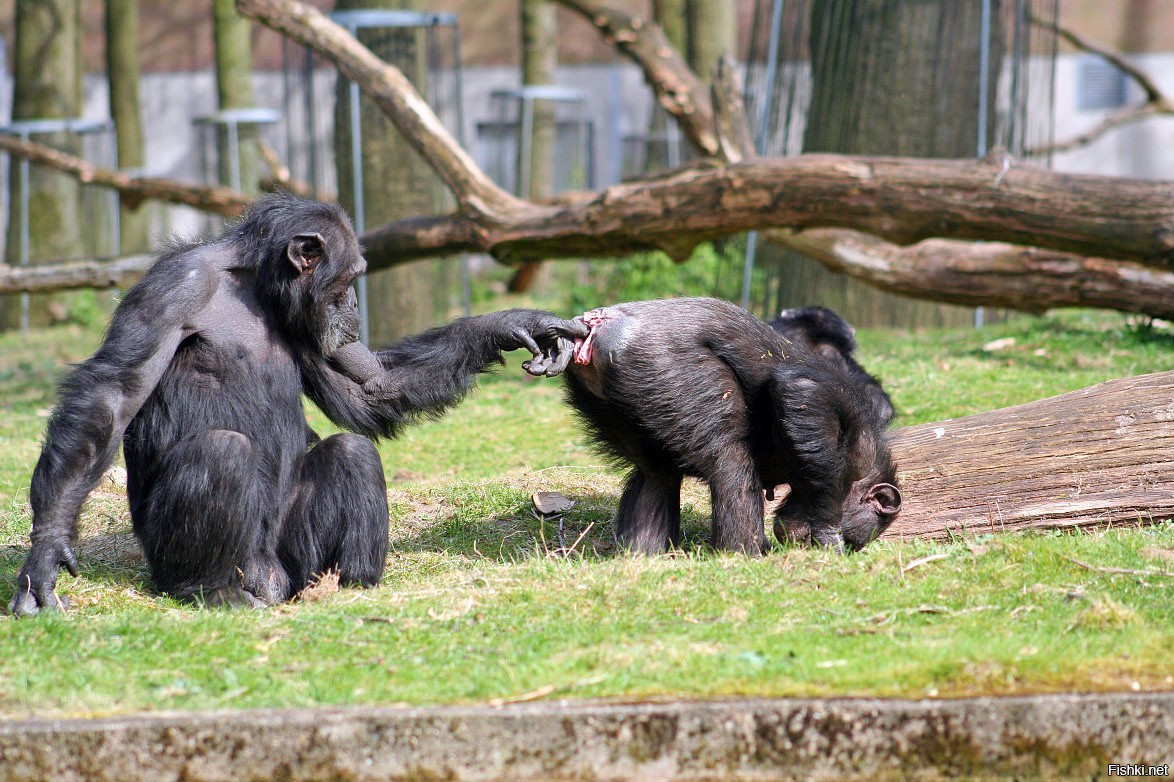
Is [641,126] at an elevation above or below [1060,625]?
above

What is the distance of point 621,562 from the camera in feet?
15.5

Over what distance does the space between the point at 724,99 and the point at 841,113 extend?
7.52 ft

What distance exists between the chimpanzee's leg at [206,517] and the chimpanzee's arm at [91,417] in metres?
0.27

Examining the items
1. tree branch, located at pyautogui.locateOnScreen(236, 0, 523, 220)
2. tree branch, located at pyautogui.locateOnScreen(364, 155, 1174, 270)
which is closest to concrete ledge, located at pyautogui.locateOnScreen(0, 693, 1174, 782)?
tree branch, located at pyautogui.locateOnScreen(364, 155, 1174, 270)

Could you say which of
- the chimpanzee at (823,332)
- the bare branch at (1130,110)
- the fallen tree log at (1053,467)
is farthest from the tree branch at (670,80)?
the bare branch at (1130,110)

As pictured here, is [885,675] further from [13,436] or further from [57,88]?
[57,88]

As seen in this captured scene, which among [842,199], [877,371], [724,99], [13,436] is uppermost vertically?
[724,99]

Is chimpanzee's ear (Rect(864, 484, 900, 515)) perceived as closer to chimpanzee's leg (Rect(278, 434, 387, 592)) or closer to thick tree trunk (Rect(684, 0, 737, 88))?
chimpanzee's leg (Rect(278, 434, 387, 592))

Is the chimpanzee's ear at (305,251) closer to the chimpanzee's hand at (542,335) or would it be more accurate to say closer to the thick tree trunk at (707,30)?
the chimpanzee's hand at (542,335)

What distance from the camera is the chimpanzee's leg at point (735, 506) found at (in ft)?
16.6

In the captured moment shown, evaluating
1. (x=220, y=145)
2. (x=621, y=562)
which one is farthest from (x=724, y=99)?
(x=220, y=145)

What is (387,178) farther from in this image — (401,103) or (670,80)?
(670,80)

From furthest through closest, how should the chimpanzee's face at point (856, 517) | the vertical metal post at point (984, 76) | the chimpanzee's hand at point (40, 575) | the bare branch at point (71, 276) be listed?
the bare branch at point (71, 276) → the vertical metal post at point (984, 76) → the chimpanzee's face at point (856, 517) → the chimpanzee's hand at point (40, 575)

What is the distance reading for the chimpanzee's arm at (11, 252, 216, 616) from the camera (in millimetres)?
4277
